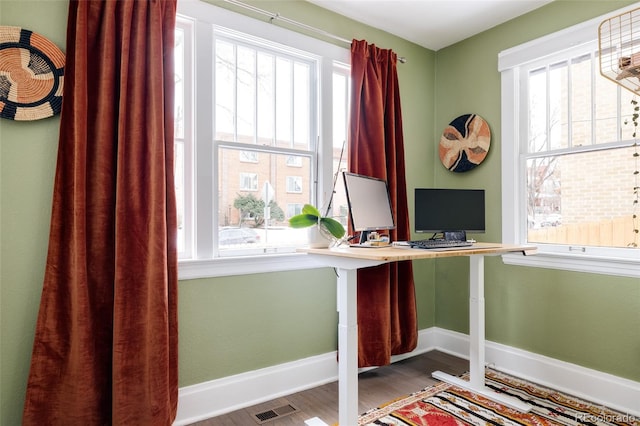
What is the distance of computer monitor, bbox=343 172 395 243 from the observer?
2262 mm

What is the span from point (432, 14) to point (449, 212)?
4.86ft

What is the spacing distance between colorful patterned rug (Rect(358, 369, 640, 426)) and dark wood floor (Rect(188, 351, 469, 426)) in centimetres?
12

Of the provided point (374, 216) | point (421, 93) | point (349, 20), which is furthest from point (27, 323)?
point (421, 93)

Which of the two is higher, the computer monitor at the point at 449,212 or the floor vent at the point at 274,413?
the computer monitor at the point at 449,212

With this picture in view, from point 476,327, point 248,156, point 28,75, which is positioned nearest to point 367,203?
point 248,156

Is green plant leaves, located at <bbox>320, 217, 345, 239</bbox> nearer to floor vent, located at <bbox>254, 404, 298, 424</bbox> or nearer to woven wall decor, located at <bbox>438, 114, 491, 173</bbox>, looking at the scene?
floor vent, located at <bbox>254, 404, 298, 424</bbox>

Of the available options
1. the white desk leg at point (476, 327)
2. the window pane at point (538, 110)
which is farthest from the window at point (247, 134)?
the window pane at point (538, 110)

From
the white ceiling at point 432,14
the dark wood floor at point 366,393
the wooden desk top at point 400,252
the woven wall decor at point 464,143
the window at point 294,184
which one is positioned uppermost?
the white ceiling at point 432,14

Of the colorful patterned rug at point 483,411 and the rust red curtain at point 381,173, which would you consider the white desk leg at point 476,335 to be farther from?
the rust red curtain at point 381,173

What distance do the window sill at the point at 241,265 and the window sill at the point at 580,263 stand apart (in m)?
1.51

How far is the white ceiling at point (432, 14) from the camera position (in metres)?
2.70

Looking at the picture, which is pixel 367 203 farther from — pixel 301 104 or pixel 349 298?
pixel 301 104

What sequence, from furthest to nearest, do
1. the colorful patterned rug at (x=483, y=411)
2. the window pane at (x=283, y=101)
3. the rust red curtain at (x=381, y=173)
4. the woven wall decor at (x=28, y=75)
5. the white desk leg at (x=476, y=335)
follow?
1. the rust red curtain at (x=381, y=173)
2. the window pane at (x=283, y=101)
3. the white desk leg at (x=476, y=335)
4. the colorful patterned rug at (x=483, y=411)
5. the woven wall decor at (x=28, y=75)

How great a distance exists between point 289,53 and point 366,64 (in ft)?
1.92
